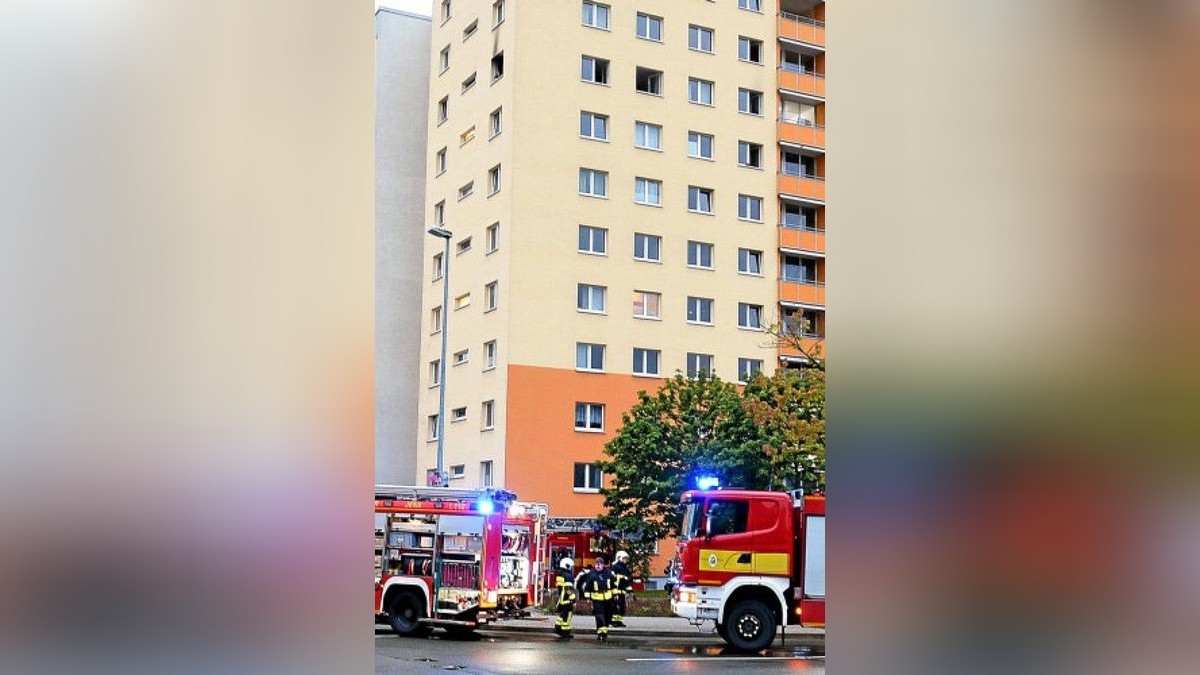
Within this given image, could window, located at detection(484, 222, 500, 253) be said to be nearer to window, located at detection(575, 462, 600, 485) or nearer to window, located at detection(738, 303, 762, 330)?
window, located at detection(575, 462, 600, 485)

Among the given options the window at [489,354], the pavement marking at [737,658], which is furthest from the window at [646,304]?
the pavement marking at [737,658]

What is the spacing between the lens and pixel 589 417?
44.5 metres

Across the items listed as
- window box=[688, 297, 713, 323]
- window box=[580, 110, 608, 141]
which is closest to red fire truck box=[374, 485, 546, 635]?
window box=[688, 297, 713, 323]

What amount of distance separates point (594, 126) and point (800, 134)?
31.6ft

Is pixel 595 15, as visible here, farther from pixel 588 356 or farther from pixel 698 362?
pixel 698 362

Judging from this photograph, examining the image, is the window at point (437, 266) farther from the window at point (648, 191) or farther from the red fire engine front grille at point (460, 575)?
the red fire engine front grille at point (460, 575)

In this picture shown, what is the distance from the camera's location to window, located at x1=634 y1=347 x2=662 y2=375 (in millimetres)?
45531

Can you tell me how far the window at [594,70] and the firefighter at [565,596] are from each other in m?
29.3

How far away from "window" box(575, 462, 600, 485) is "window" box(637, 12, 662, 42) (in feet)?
54.8

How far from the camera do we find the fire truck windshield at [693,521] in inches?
734
